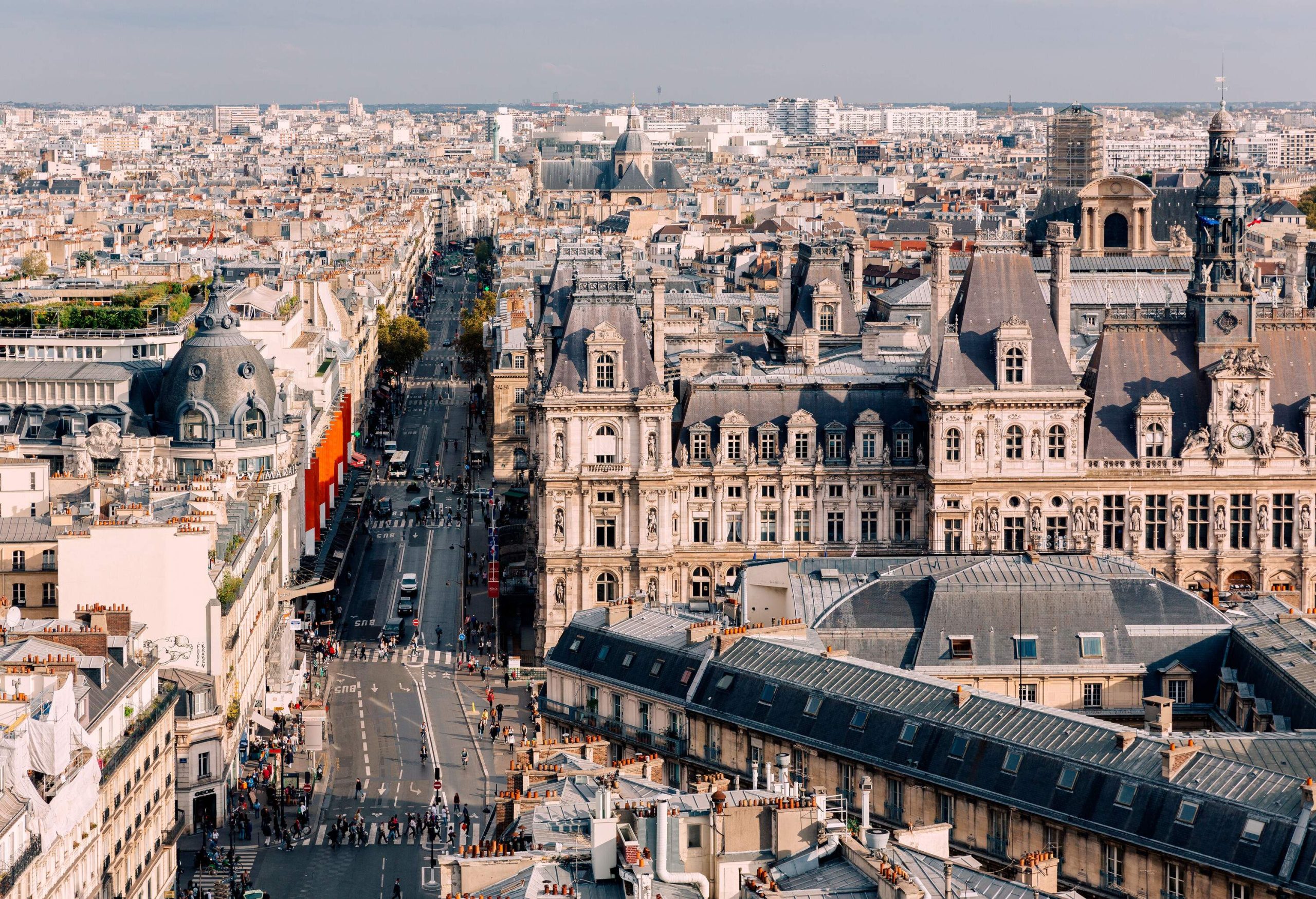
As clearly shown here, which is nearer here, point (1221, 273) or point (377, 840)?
point (377, 840)

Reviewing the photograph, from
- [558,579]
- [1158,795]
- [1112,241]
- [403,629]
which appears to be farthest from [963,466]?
[1112,241]

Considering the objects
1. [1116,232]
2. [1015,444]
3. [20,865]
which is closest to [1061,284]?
[1015,444]

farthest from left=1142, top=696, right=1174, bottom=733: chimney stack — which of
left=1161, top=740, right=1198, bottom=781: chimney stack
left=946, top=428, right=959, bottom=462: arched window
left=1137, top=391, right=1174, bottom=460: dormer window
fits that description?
left=1137, top=391, right=1174, bottom=460: dormer window

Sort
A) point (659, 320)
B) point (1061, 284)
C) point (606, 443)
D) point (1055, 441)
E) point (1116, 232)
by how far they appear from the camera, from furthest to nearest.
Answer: point (1116, 232) → point (659, 320) → point (1061, 284) → point (1055, 441) → point (606, 443)

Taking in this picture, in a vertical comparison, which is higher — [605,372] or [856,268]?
[856,268]

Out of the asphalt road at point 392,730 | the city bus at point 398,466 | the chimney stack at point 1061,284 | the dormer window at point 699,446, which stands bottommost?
the asphalt road at point 392,730

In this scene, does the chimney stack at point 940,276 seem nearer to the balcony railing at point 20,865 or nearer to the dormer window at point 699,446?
the dormer window at point 699,446

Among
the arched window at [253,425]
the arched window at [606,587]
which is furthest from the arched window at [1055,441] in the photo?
the arched window at [253,425]

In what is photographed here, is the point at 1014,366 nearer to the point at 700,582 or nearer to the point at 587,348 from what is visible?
the point at 700,582

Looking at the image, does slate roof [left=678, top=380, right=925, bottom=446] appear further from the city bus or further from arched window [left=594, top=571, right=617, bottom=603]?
the city bus
